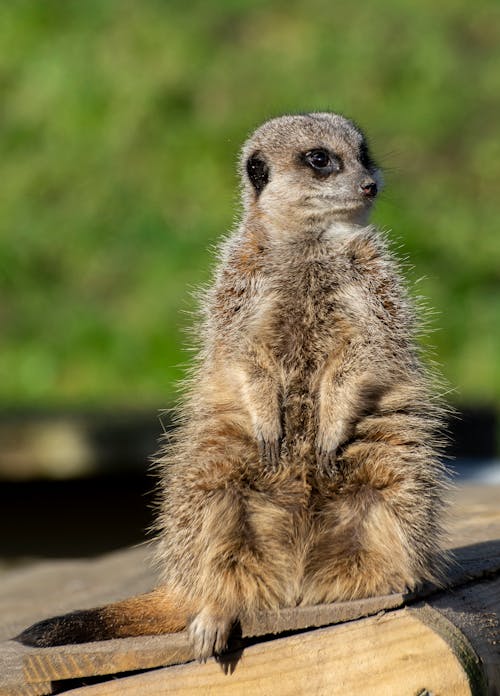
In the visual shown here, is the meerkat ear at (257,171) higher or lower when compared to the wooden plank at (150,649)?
higher

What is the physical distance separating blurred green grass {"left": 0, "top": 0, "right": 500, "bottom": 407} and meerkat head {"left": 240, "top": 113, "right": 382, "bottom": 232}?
387cm

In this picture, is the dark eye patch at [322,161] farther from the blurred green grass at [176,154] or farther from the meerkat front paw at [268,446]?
the blurred green grass at [176,154]

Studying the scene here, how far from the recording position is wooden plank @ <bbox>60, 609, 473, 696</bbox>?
2.83m

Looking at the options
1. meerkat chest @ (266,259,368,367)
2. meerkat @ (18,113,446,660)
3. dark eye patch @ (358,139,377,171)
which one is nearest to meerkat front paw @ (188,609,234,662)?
meerkat @ (18,113,446,660)

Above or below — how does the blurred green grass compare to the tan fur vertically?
above

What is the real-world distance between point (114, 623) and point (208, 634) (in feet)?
1.11

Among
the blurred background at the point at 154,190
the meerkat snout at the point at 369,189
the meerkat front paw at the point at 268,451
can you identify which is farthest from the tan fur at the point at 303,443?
the blurred background at the point at 154,190

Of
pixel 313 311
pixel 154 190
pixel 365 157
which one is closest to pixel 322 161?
pixel 365 157

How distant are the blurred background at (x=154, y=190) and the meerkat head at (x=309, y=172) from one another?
2.75 metres

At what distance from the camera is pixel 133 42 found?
11062mm

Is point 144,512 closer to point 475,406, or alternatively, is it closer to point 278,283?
point 475,406

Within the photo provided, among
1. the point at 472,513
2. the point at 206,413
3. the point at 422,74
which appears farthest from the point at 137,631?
the point at 422,74

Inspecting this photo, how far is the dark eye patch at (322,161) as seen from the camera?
378 cm

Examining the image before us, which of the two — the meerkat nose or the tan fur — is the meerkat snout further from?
the tan fur
